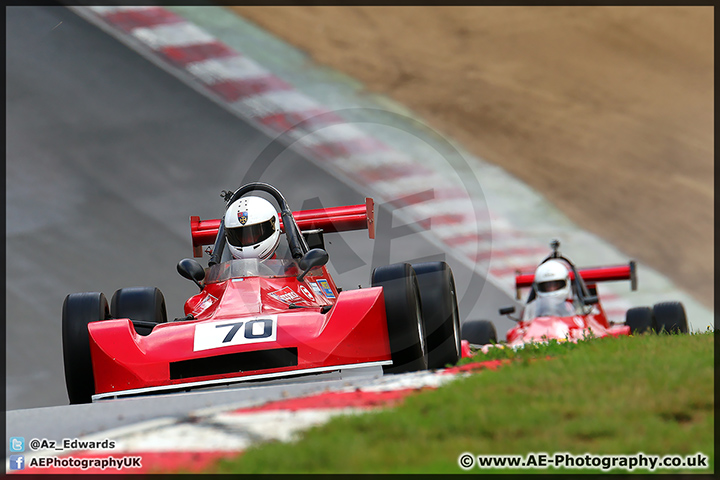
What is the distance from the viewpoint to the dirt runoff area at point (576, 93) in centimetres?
1591

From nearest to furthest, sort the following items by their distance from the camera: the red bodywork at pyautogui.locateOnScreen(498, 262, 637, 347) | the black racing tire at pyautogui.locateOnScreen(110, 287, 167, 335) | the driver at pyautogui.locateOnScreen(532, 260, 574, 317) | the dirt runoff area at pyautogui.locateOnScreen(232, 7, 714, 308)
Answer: the black racing tire at pyautogui.locateOnScreen(110, 287, 167, 335)
the red bodywork at pyautogui.locateOnScreen(498, 262, 637, 347)
the driver at pyautogui.locateOnScreen(532, 260, 574, 317)
the dirt runoff area at pyautogui.locateOnScreen(232, 7, 714, 308)

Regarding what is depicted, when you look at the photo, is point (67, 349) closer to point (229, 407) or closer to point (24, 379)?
point (229, 407)

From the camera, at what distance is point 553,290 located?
10656 millimetres

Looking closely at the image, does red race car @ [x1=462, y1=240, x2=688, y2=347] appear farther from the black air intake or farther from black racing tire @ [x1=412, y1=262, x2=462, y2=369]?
the black air intake

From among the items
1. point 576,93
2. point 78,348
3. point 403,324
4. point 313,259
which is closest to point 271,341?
point 403,324

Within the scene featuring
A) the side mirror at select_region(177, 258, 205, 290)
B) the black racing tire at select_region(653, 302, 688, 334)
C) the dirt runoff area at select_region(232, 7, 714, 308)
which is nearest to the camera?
the side mirror at select_region(177, 258, 205, 290)

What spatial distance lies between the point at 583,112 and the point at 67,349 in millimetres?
13364

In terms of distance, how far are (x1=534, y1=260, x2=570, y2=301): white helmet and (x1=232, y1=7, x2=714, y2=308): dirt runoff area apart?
522 cm

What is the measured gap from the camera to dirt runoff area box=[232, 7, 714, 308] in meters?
15.9

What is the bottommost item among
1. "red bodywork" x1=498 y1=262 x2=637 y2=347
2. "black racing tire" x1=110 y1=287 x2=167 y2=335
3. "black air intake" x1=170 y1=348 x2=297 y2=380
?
"black air intake" x1=170 y1=348 x2=297 y2=380

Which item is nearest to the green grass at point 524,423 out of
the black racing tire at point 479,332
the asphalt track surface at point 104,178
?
the black racing tire at point 479,332

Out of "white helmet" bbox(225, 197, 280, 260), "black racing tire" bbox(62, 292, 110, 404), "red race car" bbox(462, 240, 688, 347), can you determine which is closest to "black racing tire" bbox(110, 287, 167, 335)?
"white helmet" bbox(225, 197, 280, 260)

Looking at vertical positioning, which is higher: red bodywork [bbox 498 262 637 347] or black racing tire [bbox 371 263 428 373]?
red bodywork [bbox 498 262 637 347]

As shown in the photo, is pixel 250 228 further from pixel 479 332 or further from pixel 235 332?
pixel 479 332
